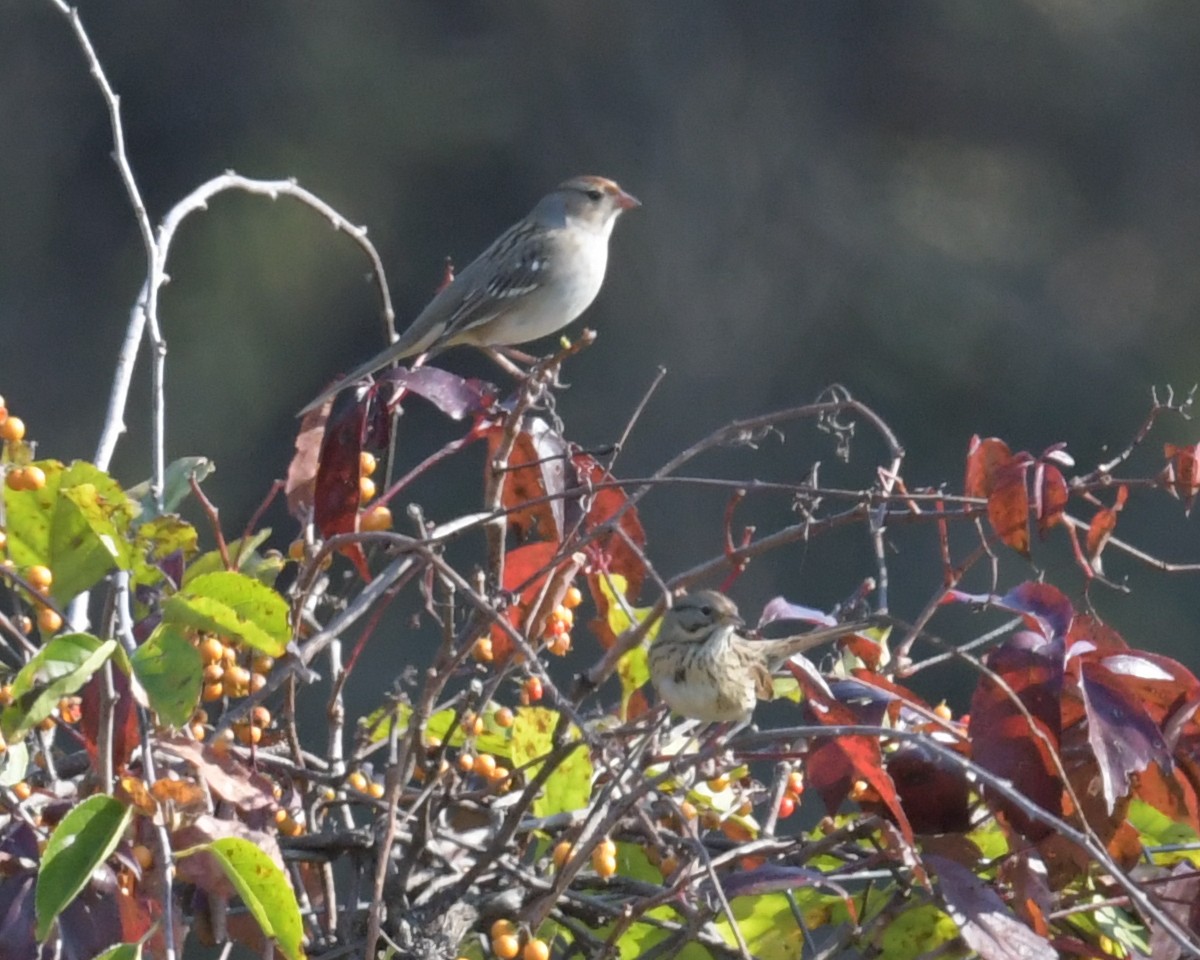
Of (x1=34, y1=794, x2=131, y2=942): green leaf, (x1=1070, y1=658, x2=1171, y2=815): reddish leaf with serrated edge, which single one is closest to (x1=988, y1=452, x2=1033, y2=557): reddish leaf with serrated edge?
(x1=1070, y1=658, x2=1171, y2=815): reddish leaf with serrated edge

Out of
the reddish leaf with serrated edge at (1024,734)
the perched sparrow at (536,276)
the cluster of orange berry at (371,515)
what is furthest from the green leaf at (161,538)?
the perched sparrow at (536,276)

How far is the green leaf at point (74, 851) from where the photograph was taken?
717mm

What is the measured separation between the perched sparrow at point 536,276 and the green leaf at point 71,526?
1.53m

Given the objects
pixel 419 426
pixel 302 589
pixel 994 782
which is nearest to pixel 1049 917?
pixel 994 782

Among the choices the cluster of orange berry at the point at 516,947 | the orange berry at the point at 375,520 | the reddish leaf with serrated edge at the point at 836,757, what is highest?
the orange berry at the point at 375,520

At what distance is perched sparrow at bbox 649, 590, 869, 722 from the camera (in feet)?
4.09

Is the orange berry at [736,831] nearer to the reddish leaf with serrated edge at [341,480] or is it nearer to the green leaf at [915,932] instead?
the green leaf at [915,932]

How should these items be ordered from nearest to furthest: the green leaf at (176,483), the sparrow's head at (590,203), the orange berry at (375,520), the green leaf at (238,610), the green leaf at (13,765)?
the green leaf at (238,610) < the green leaf at (13,765) < the green leaf at (176,483) < the orange berry at (375,520) < the sparrow's head at (590,203)

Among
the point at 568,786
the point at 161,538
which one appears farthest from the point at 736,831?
the point at 161,538

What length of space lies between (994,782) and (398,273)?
10.6 ft

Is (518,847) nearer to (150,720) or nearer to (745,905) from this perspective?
(745,905)

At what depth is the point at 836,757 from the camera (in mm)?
933

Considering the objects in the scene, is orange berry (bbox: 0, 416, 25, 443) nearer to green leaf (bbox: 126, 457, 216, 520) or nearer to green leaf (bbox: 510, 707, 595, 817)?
green leaf (bbox: 126, 457, 216, 520)

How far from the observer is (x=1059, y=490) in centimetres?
100
